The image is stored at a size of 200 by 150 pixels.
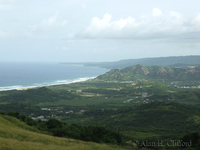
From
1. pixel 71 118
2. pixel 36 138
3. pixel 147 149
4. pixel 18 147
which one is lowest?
pixel 71 118

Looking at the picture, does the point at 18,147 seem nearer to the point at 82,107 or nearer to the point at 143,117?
the point at 143,117

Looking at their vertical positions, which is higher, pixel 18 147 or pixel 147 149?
pixel 18 147

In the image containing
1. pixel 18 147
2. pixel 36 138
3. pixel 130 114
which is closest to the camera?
pixel 18 147

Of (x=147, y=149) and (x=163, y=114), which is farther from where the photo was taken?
(x=163, y=114)

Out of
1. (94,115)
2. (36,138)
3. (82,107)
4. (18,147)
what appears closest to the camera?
(18,147)

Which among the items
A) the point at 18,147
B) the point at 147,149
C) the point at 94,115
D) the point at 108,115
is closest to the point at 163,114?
the point at 108,115

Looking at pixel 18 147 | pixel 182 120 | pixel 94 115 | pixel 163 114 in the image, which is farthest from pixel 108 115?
pixel 18 147

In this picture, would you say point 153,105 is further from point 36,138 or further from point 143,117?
point 36,138

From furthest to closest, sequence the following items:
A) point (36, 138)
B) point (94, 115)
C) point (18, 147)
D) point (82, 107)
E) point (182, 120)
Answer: point (82, 107) < point (94, 115) < point (182, 120) < point (36, 138) < point (18, 147)

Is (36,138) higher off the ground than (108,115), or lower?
higher
